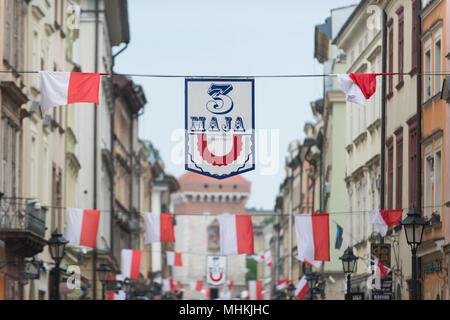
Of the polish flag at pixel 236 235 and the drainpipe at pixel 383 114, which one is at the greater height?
the drainpipe at pixel 383 114

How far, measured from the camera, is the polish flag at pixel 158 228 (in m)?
33.6

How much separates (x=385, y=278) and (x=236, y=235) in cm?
434

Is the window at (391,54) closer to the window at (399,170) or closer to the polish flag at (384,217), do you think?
the window at (399,170)

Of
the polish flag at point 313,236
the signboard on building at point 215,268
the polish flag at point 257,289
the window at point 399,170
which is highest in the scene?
the window at point 399,170

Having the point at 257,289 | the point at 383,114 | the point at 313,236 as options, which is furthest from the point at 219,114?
the point at 257,289

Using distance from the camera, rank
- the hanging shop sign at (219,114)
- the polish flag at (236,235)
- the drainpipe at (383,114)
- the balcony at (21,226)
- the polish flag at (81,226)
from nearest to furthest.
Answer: the hanging shop sign at (219,114) → the balcony at (21,226) → the polish flag at (81,226) → the polish flag at (236,235) → the drainpipe at (383,114)

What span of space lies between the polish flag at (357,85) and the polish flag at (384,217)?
6.60 m

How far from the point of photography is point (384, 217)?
29188 millimetres

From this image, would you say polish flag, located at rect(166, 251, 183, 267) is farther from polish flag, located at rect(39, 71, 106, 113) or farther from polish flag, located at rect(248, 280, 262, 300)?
polish flag, located at rect(248, 280, 262, 300)

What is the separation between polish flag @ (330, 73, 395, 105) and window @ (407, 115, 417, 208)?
7.57 m

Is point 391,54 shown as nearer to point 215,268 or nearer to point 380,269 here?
point 380,269

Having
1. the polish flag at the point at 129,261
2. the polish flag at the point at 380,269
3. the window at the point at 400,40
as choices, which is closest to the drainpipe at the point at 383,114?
the window at the point at 400,40

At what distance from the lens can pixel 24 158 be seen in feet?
107

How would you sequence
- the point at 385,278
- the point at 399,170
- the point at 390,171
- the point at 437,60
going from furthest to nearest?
1. the point at 390,171
2. the point at 399,170
3. the point at 385,278
4. the point at 437,60
